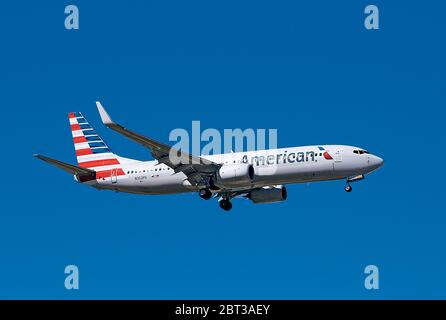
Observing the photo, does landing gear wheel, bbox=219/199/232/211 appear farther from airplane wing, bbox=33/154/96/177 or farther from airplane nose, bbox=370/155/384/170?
airplane nose, bbox=370/155/384/170

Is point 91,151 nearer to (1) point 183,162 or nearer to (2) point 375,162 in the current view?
(1) point 183,162

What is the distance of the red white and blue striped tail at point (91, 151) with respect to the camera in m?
84.0

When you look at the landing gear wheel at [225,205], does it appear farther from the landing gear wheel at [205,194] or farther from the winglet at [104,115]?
the winglet at [104,115]

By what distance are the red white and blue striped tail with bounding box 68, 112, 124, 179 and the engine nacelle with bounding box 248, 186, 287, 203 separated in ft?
35.3

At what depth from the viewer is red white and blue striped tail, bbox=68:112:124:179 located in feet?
276

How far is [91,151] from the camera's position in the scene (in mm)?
87000

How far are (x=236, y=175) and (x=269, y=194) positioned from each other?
773 cm

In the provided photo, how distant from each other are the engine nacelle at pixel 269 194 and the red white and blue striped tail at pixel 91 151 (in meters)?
10.7

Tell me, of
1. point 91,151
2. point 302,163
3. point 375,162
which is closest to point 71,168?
point 91,151

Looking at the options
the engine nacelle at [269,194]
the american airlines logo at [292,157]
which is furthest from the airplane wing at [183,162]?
the engine nacelle at [269,194]

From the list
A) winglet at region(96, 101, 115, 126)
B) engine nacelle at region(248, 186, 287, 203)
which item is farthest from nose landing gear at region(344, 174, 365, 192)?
winglet at region(96, 101, 115, 126)
